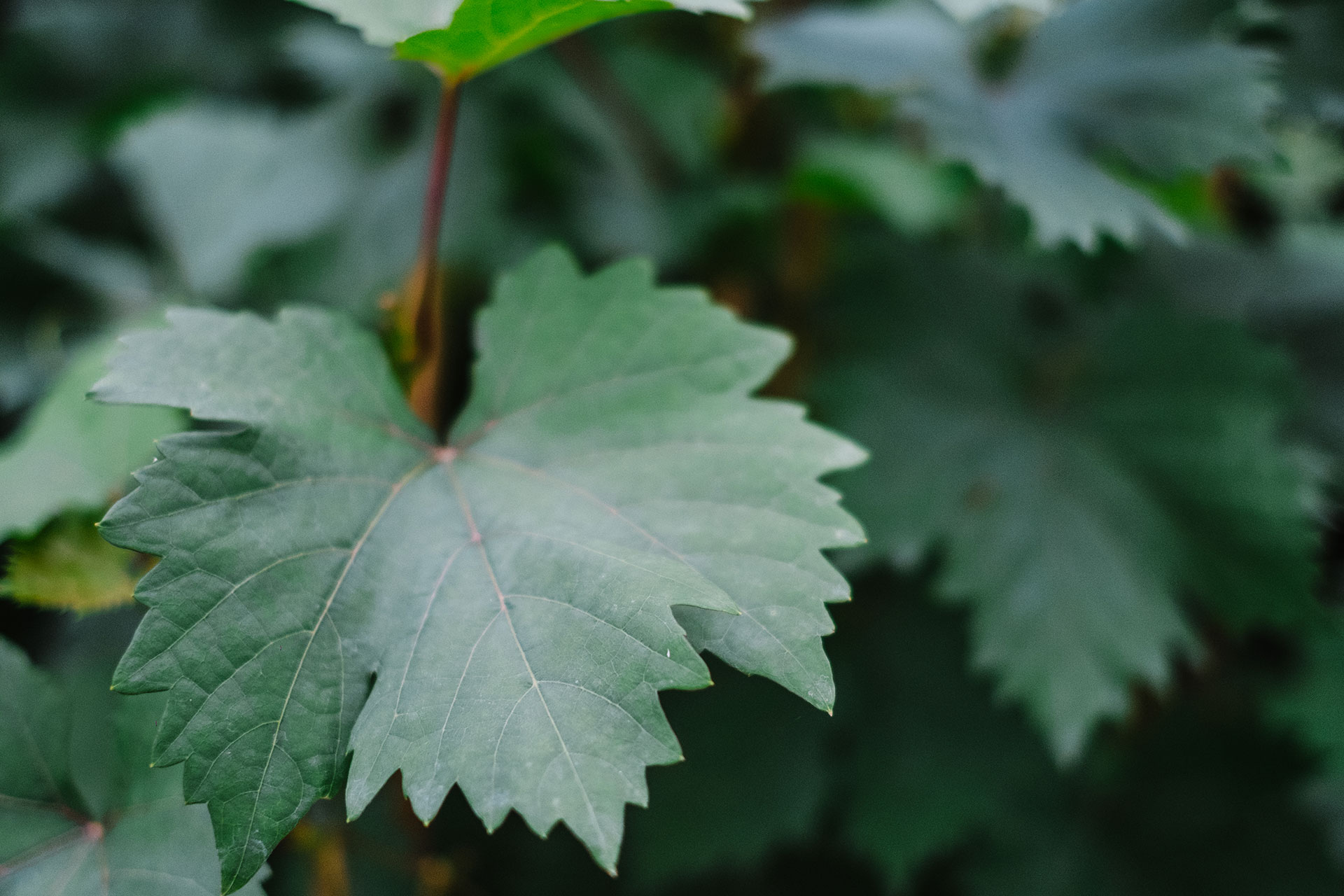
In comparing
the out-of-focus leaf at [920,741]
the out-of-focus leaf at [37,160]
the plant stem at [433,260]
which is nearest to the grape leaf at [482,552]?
the plant stem at [433,260]

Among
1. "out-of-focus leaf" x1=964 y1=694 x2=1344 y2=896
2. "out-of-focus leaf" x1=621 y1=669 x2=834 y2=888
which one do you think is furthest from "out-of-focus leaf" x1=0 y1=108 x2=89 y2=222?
"out-of-focus leaf" x1=964 y1=694 x2=1344 y2=896

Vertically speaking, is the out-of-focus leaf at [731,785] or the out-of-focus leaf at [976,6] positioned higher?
the out-of-focus leaf at [976,6]

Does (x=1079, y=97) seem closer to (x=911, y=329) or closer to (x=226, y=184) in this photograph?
(x=911, y=329)

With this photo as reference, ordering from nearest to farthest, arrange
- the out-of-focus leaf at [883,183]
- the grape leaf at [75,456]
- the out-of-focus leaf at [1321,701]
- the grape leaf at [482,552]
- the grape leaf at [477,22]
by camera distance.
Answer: the grape leaf at [482,552] → the grape leaf at [477,22] → the grape leaf at [75,456] → the out-of-focus leaf at [1321,701] → the out-of-focus leaf at [883,183]

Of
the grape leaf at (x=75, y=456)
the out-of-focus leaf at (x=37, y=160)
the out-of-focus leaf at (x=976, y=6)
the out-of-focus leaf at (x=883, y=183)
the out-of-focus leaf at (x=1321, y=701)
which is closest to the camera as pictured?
the grape leaf at (x=75, y=456)

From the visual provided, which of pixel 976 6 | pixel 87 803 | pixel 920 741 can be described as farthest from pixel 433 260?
pixel 920 741

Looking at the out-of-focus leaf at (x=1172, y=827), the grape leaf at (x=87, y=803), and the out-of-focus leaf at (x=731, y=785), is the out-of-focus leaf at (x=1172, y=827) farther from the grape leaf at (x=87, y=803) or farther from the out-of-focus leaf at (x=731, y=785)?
the grape leaf at (x=87, y=803)

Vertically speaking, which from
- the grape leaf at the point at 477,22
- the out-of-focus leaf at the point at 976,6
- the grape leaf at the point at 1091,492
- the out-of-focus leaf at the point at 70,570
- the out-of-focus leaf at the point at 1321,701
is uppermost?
the out-of-focus leaf at the point at 976,6

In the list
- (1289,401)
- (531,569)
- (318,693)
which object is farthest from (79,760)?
(1289,401)

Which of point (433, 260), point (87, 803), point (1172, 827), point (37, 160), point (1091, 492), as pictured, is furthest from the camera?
point (37, 160)
